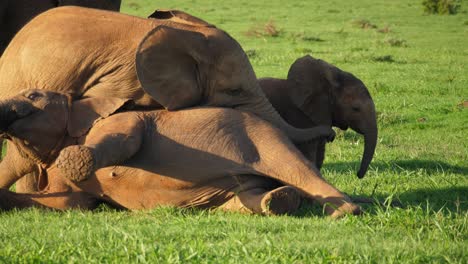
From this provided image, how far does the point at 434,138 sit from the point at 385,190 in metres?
3.67

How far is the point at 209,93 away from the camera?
6.52m

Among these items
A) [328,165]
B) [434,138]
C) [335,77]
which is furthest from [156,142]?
[434,138]

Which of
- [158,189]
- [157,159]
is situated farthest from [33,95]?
[158,189]

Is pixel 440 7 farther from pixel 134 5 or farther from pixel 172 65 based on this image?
pixel 172 65

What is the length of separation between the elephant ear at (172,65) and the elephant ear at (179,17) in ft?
0.87

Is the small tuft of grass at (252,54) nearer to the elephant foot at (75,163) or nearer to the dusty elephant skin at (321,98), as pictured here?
the dusty elephant skin at (321,98)

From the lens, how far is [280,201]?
584 centimetres

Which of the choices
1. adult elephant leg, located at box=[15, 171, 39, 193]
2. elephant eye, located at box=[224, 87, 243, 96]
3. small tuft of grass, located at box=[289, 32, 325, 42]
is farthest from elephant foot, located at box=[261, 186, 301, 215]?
small tuft of grass, located at box=[289, 32, 325, 42]

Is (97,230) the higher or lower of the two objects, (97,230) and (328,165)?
the higher

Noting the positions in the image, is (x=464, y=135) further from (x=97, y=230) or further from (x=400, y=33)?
(x=400, y=33)

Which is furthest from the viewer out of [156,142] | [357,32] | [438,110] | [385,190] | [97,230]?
[357,32]

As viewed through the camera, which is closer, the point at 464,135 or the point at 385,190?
the point at 385,190

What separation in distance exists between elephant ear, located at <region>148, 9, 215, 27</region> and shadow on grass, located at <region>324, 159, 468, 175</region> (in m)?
2.13

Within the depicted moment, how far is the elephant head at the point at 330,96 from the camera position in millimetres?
7655
